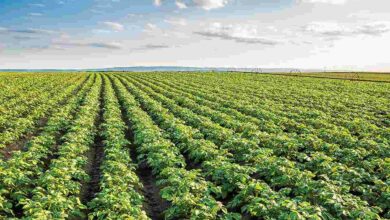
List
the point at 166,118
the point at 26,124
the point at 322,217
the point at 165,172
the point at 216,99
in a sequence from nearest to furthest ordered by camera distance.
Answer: the point at 322,217
the point at 165,172
the point at 26,124
the point at 166,118
the point at 216,99

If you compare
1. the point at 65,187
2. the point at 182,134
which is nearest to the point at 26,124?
the point at 182,134

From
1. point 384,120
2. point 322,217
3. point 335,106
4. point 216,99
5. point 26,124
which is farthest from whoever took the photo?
point 216,99

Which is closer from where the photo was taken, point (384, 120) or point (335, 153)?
point (335, 153)

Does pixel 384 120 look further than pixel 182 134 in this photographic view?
Yes

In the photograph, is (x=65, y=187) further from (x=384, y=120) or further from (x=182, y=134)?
(x=384, y=120)

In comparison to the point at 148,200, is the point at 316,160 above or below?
above

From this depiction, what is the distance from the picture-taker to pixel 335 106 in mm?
28359

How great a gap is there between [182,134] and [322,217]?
Answer: 8.58m

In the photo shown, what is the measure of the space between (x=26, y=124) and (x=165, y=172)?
11.1 m

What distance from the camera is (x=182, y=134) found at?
15.4m

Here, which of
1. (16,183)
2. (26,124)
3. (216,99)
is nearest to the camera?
(16,183)

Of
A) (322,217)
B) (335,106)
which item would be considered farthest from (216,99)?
(322,217)

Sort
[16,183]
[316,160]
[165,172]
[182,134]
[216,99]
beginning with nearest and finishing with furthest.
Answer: [16,183] < [165,172] < [316,160] < [182,134] < [216,99]

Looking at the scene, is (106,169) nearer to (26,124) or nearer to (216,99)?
(26,124)
